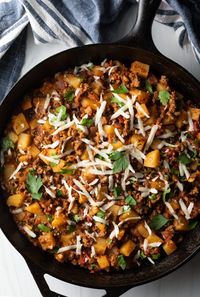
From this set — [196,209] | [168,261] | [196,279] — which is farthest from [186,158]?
[196,279]

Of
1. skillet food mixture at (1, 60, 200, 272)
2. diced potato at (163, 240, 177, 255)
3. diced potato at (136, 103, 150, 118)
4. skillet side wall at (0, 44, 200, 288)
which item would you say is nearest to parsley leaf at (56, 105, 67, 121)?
skillet food mixture at (1, 60, 200, 272)

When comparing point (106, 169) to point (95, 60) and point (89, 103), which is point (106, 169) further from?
point (95, 60)

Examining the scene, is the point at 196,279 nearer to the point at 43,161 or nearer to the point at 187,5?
the point at 43,161

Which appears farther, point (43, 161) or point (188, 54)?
point (188, 54)

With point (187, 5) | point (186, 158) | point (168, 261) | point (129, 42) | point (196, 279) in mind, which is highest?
point (129, 42)

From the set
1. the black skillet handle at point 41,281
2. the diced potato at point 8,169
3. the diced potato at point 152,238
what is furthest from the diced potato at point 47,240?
the diced potato at point 152,238

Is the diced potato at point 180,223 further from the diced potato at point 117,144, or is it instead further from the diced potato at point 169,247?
the diced potato at point 117,144
